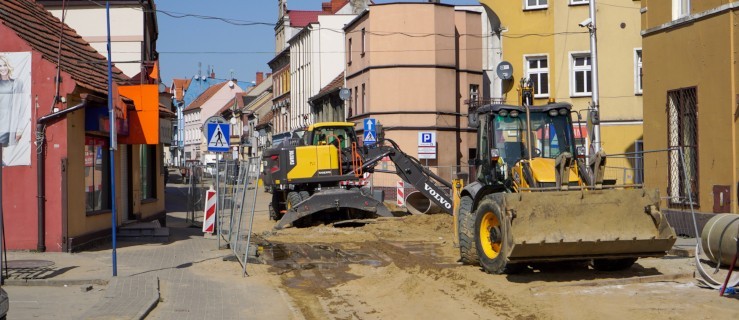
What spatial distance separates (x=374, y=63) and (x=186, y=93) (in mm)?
95331

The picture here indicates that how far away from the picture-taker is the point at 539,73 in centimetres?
3444

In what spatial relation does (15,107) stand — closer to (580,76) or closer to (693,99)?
(693,99)

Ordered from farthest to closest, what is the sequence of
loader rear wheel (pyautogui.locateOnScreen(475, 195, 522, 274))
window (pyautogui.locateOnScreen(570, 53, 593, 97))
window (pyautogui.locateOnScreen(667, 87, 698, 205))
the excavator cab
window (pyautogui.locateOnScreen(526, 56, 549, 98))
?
window (pyautogui.locateOnScreen(526, 56, 549, 98)) < window (pyautogui.locateOnScreen(570, 53, 593, 97)) < window (pyautogui.locateOnScreen(667, 87, 698, 205)) < the excavator cab < loader rear wheel (pyautogui.locateOnScreen(475, 195, 522, 274))

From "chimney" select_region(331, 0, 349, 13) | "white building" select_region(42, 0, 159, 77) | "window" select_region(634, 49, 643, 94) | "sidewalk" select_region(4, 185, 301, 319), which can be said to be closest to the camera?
"sidewalk" select_region(4, 185, 301, 319)

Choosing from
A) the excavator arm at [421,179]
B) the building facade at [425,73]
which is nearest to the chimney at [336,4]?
the building facade at [425,73]

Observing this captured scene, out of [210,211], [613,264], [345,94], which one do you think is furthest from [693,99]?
[345,94]

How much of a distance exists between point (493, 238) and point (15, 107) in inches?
388

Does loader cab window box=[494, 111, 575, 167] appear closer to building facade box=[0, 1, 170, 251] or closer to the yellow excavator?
the yellow excavator

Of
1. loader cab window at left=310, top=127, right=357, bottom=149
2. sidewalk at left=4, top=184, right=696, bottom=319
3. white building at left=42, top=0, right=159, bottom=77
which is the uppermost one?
white building at left=42, top=0, right=159, bottom=77

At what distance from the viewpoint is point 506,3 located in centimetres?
3472

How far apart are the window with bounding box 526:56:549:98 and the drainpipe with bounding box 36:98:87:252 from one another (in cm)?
2074

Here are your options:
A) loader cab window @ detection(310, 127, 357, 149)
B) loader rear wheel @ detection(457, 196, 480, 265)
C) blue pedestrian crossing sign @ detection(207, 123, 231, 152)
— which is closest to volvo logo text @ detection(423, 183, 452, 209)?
loader cab window @ detection(310, 127, 357, 149)

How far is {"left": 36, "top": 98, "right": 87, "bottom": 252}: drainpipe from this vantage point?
56.9ft

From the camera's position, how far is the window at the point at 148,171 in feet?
84.5
